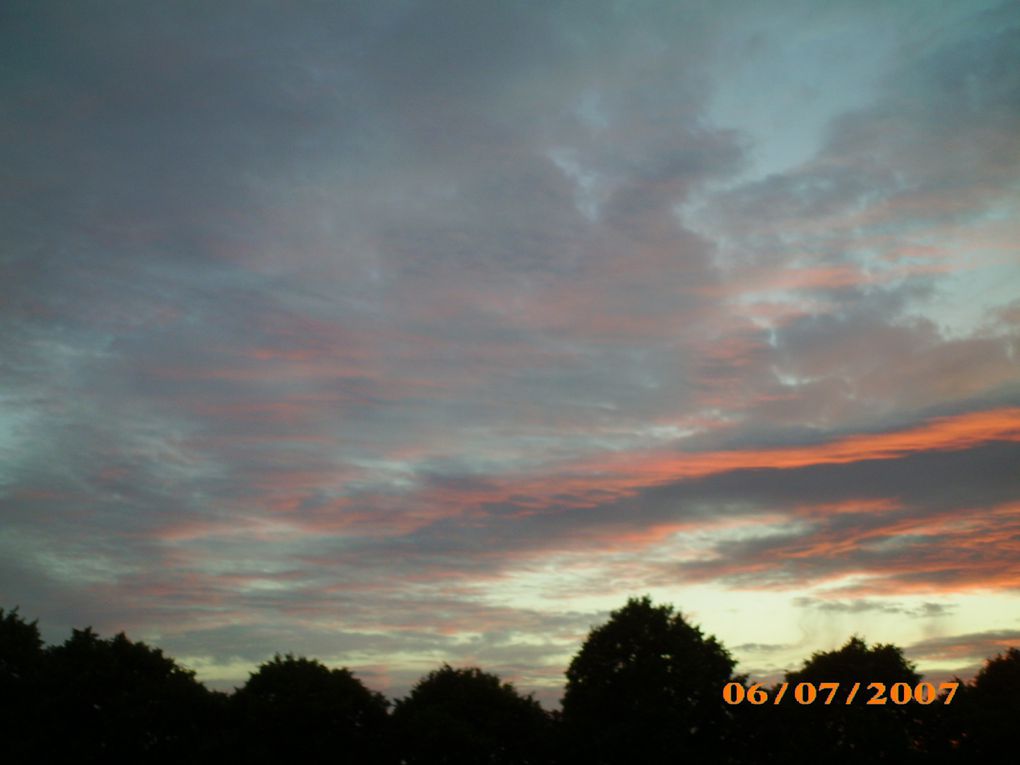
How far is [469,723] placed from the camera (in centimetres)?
5684

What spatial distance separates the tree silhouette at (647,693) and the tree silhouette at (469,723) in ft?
10.7

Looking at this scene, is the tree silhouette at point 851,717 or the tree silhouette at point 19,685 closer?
the tree silhouette at point 851,717

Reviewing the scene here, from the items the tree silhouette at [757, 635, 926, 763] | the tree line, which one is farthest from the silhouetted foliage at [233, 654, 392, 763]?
the tree silhouette at [757, 635, 926, 763]

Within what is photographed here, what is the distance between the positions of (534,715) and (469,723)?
190 inches

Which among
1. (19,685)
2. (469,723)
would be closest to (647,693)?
(469,723)

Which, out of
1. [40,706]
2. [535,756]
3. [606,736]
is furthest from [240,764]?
[606,736]

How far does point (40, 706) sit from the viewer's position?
5753 centimetres

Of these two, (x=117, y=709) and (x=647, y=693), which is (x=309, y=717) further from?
(x=647, y=693)

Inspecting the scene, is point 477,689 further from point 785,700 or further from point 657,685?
point 785,700

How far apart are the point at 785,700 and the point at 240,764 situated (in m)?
35.2

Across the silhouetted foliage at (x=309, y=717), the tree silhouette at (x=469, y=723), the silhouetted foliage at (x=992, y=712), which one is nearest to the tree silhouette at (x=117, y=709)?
the silhouetted foliage at (x=309, y=717)

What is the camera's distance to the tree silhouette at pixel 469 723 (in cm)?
5503

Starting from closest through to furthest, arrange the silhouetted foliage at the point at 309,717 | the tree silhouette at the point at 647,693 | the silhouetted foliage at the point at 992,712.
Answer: the silhouetted foliage at the point at 992,712, the tree silhouette at the point at 647,693, the silhouetted foliage at the point at 309,717
